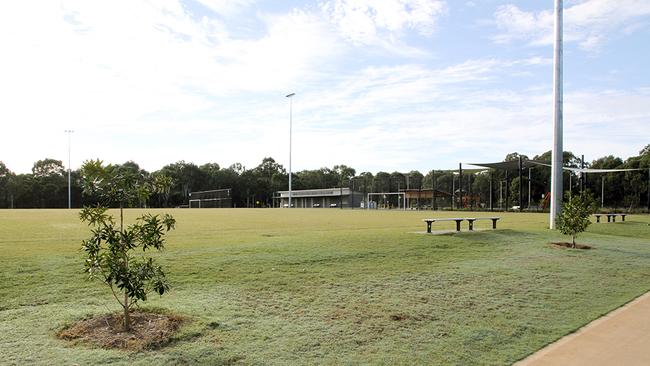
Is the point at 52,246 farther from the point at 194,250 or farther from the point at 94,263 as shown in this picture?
the point at 94,263

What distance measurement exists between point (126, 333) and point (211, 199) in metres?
104

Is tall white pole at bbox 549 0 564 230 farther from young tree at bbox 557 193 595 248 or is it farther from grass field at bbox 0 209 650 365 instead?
grass field at bbox 0 209 650 365

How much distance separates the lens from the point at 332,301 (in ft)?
23.3

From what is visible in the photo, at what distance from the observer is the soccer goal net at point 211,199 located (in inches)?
4144

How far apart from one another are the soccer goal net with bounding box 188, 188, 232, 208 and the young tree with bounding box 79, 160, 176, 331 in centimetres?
10005

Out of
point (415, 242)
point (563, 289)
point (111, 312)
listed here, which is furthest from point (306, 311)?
point (415, 242)

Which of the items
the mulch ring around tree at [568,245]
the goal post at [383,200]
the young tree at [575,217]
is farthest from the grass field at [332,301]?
the goal post at [383,200]

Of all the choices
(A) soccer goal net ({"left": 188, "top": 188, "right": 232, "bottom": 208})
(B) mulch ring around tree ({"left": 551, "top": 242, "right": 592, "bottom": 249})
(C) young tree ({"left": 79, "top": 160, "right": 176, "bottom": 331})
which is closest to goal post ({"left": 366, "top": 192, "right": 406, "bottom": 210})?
(A) soccer goal net ({"left": 188, "top": 188, "right": 232, "bottom": 208})

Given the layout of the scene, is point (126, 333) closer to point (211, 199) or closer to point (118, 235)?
point (118, 235)

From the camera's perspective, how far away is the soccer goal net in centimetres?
10525

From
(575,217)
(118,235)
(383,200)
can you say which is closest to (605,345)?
(118,235)

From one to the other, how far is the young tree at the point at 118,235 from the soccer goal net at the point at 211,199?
100m

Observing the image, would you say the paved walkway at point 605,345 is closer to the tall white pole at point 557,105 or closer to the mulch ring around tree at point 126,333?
the mulch ring around tree at point 126,333

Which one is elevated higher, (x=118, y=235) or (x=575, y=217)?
(x=118, y=235)
